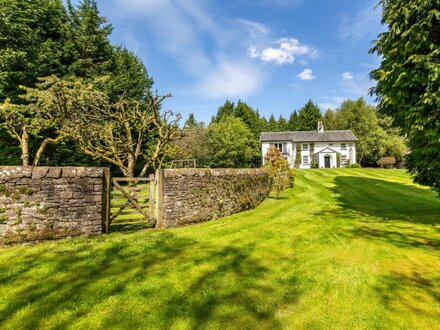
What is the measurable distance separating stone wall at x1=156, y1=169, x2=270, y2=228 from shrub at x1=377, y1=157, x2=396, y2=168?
4618 centimetres

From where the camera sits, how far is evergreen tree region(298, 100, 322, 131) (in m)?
67.9

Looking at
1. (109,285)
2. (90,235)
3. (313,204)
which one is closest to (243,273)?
(109,285)

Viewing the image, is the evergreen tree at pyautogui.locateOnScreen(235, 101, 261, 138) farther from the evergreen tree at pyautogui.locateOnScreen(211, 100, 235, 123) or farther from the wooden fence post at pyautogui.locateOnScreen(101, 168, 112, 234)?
the wooden fence post at pyautogui.locateOnScreen(101, 168, 112, 234)

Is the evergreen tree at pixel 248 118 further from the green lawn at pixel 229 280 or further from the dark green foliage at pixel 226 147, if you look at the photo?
the green lawn at pixel 229 280

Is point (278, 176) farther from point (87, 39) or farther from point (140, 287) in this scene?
point (87, 39)

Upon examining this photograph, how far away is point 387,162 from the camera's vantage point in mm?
47812

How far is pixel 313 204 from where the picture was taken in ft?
46.9

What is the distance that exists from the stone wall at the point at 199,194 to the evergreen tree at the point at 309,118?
59.9m

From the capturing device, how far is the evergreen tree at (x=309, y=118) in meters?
67.9

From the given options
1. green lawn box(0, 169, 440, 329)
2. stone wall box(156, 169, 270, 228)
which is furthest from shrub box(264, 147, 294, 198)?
green lawn box(0, 169, 440, 329)

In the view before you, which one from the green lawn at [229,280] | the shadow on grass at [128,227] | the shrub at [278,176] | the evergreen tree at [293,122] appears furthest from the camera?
the evergreen tree at [293,122]

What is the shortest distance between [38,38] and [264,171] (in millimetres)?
22727

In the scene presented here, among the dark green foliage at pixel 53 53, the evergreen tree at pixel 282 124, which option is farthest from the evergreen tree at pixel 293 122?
the dark green foliage at pixel 53 53

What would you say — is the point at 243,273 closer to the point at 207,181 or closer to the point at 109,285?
the point at 109,285
